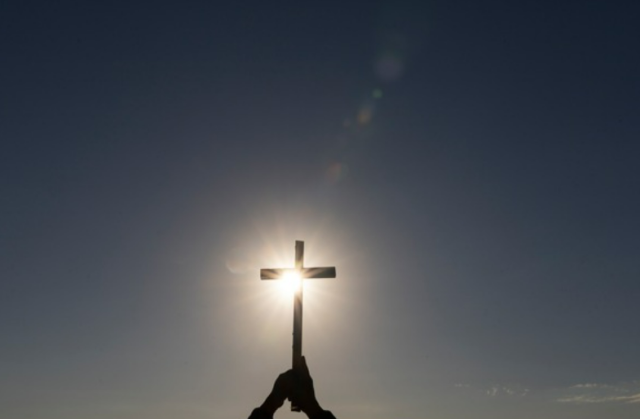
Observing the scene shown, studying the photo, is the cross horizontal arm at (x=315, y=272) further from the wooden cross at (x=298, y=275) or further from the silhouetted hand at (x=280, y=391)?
the silhouetted hand at (x=280, y=391)

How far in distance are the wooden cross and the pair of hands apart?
1.58 feet

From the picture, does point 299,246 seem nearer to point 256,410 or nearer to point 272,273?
point 272,273

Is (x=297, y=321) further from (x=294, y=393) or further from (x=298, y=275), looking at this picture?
(x=294, y=393)

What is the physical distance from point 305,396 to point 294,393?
27cm

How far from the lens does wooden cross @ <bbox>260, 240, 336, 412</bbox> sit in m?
17.9

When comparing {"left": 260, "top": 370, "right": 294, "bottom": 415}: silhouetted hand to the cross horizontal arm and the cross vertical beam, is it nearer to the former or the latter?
the cross vertical beam

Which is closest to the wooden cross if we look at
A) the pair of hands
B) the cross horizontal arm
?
the cross horizontal arm

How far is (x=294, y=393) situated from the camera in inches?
669

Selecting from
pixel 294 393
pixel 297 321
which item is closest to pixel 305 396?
pixel 294 393

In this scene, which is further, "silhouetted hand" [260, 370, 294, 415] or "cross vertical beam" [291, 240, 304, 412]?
"cross vertical beam" [291, 240, 304, 412]

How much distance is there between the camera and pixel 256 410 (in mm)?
16938

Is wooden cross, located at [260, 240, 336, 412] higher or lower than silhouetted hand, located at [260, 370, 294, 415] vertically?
higher

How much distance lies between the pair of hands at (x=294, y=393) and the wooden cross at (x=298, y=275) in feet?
1.58

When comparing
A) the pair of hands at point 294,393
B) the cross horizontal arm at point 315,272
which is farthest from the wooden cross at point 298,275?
the pair of hands at point 294,393
